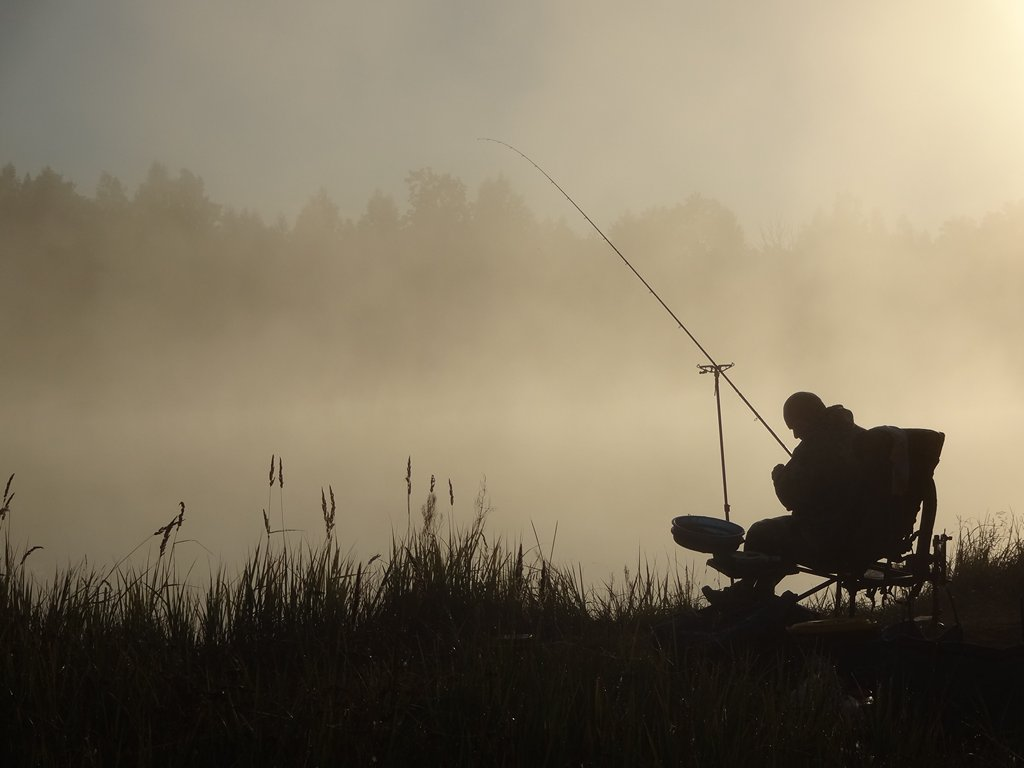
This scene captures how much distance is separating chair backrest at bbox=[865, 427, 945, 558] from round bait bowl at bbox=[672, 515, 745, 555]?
0.74 m

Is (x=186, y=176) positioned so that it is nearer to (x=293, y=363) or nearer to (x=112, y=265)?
(x=112, y=265)

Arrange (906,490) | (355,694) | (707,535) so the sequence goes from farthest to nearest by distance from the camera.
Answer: (707,535), (906,490), (355,694)

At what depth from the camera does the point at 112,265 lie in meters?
115

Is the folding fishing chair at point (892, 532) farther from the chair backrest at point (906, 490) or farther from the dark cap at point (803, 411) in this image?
the dark cap at point (803, 411)

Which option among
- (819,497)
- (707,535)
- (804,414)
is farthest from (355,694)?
(804,414)

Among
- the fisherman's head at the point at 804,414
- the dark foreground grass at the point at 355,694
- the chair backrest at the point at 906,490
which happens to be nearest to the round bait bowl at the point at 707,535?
the fisherman's head at the point at 804,414

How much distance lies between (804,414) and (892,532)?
78 centimetres

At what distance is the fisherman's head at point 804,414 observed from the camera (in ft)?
19.0

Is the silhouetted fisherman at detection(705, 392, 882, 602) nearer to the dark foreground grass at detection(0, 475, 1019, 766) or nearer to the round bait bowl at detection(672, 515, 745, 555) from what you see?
the round bait bowl at detection(672, 515, 745, 555)

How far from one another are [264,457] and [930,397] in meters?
111

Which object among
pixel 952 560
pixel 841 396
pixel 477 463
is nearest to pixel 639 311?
pixel 841 396

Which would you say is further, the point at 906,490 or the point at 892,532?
the point at 892,532

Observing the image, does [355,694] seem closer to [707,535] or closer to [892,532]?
[707,535]

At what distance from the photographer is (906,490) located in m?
5.44
